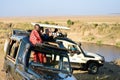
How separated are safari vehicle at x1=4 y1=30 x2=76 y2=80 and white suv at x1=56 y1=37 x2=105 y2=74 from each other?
8435 mm

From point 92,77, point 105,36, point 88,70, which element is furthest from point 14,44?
point 105,36

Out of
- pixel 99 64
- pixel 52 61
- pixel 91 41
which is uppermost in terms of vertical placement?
pixel 52 61

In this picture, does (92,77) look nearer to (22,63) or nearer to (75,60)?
(75,60)

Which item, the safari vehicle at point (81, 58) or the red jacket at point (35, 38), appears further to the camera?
the safari vehicle at point (81, 58)

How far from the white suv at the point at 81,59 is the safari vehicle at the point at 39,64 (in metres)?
8.43

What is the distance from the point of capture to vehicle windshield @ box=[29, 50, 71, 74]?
8703mm

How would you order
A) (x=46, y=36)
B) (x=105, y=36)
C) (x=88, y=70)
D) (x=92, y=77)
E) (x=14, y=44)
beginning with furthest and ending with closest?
(x=105, y=36) < (x=88, y=70) < (x=92, y=77) < (x=14, y=44) < (x=46, y=36)

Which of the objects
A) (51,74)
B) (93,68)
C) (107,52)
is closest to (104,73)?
(93,68)

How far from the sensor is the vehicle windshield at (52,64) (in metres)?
8.70

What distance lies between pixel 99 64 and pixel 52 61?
33.7 feet

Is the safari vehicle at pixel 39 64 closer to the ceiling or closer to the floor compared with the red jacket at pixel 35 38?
closer to the floor

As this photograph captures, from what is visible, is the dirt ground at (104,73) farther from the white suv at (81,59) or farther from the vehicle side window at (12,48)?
the vehicle side window at (12,48)

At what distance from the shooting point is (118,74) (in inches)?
755

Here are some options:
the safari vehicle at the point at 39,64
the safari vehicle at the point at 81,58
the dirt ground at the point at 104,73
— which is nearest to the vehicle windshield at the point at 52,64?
the safari vehicle at the point at 39,64
